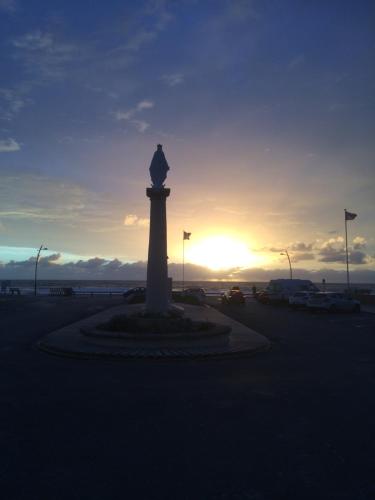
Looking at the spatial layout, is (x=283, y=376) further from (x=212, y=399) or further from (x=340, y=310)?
(x=340, y=310)

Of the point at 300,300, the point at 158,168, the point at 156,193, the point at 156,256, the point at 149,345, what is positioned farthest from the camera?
the point at 300,300

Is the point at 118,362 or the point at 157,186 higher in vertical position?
the point at 157,186

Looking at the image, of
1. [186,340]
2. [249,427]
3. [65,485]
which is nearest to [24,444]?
[65,485]

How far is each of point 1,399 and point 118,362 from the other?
12.4ft

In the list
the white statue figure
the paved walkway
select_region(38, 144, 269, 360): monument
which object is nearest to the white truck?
select_region(38, 144, 269, 360): monument

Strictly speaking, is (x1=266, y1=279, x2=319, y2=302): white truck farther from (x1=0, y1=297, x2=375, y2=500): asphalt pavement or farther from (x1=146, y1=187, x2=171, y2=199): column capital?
(x1=0, y1=297, x2=375, y2=500): asphalt pavement

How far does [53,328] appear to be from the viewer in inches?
721

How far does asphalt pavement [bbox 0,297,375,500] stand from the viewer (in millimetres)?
4281

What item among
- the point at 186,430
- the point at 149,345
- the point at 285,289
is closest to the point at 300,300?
the point at 285,289

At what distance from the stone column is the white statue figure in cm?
68

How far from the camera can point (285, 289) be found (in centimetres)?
3947

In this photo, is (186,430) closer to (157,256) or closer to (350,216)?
(157,256)

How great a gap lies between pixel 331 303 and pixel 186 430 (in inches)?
974

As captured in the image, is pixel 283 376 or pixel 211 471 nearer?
pixel 211 471
